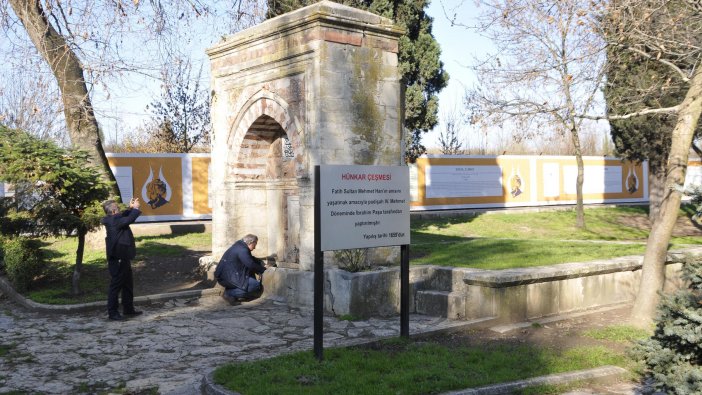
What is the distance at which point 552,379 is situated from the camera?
6.25 metres

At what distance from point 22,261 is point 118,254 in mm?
2690

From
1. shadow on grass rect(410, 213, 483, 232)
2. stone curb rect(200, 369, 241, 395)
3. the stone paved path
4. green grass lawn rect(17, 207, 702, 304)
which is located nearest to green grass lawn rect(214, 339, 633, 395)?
stone curb rect(200, 369, 241, 395)

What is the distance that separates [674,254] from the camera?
421 inches

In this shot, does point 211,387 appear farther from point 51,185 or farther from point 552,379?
point 51,185

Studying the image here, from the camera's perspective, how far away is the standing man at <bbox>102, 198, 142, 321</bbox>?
966 centimetres

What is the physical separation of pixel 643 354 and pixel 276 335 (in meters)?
4.23

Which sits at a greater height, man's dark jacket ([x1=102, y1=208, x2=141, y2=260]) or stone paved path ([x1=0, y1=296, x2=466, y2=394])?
man's dark jacket ([x1=102, y1=208, x2=141, y2=260])

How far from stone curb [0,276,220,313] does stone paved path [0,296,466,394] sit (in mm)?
147

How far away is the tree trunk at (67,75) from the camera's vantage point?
13.3 m

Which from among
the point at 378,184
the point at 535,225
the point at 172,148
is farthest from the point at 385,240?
the point at 172,148

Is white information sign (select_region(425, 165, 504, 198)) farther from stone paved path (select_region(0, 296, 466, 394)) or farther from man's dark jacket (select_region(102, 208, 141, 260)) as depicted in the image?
man's dark jacket (select_region(102, 208, 141, 260))

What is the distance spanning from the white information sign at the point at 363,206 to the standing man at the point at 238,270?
3994 mm

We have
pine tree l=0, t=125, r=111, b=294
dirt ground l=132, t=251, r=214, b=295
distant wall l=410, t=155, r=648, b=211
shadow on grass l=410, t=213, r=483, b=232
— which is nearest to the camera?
pine tree l=0, t=125, r=111, b=294

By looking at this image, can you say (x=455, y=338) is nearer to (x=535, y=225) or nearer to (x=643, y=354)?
(x=643, y=354)
